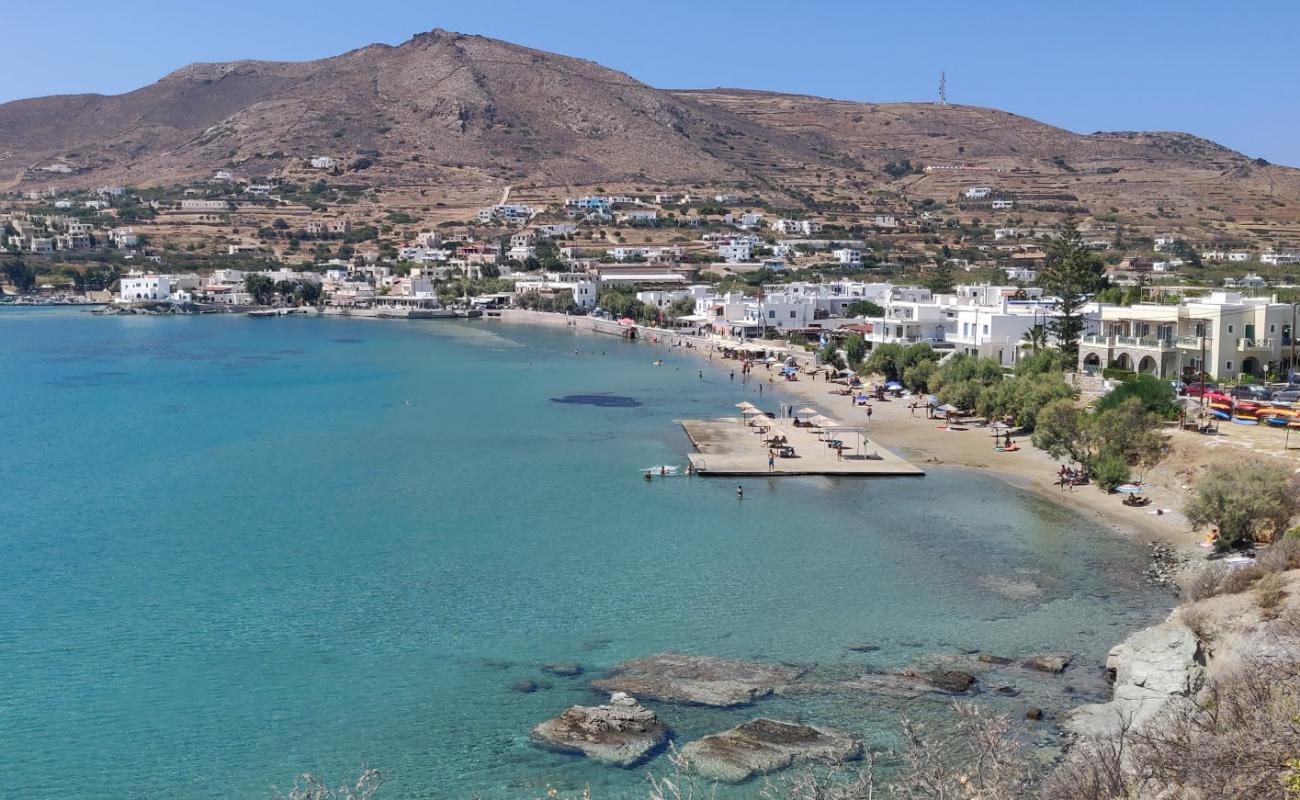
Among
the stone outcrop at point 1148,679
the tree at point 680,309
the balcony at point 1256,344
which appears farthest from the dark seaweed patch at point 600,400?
the tree at point 680,309

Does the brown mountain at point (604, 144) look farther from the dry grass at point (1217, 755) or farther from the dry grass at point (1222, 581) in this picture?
the dry grass at point (1217, 755)

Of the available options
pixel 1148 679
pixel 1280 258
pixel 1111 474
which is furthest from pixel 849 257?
pixel 1148 679

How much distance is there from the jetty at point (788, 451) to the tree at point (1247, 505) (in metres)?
7.88

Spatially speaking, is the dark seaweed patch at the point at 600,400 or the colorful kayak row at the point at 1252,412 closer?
the colorful kayak row at the point at 1252,412

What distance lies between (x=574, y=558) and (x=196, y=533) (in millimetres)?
7709

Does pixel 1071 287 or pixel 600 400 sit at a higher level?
pixel 1071 287

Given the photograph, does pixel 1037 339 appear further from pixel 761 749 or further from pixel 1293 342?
pixel 761 749

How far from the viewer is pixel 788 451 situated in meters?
29.0

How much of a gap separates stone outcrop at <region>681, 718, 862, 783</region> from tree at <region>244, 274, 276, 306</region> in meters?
85.2

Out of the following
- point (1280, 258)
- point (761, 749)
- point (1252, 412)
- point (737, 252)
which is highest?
point (737, 252)

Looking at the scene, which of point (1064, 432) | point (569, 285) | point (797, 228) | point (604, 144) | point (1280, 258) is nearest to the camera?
point (1064, 432)

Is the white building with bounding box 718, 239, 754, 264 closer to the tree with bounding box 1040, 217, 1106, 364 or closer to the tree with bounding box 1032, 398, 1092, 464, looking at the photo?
the tree with bounding box 1040, 217, 1106, 364

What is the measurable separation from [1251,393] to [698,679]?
20.5m

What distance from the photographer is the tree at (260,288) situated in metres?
91.4
